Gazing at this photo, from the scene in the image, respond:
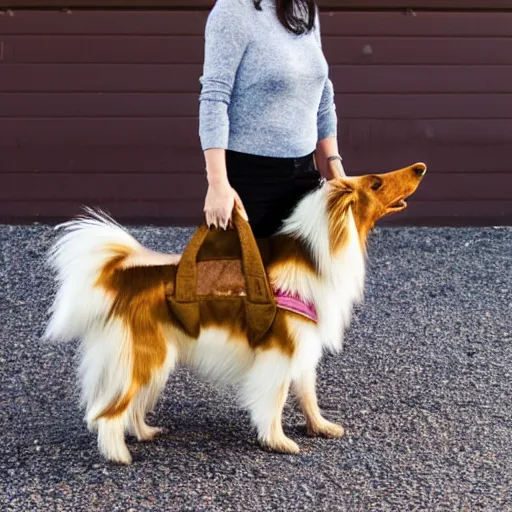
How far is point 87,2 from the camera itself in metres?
6.77

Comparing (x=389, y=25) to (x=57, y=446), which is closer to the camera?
(x=57, y=446)

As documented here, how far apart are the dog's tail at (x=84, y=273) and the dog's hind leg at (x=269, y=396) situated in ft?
2.00

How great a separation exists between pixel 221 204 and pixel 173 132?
383cm

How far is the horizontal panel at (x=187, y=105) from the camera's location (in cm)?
692

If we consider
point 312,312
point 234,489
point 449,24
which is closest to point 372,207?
point 312,312

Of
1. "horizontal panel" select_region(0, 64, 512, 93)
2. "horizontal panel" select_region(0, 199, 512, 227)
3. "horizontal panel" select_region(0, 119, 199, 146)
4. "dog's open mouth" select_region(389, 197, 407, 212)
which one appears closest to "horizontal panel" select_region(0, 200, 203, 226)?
"horizontal panel" select_region(0, 199, 512, 227)

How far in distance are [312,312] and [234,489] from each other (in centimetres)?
70

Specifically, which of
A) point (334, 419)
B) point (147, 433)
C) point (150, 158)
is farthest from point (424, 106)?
point (147, 433)

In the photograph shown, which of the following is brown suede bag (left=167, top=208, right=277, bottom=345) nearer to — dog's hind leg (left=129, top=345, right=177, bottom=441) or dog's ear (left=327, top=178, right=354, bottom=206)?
dog's hind leg (left=129, top=345, right=177, bottom=441)

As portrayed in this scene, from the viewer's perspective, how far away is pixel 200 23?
22.4 ft

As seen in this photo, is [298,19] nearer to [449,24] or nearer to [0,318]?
[0,318]

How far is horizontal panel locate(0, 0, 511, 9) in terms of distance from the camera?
675 centimetres

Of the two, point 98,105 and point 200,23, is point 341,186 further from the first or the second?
point 98,105

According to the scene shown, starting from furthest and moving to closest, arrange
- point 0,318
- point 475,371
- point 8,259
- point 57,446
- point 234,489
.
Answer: point 8,259 < point 0,318 < point 475,371 < point 57,446 < point 234,489
